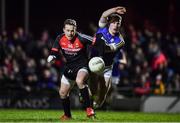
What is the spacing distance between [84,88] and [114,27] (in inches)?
73.5

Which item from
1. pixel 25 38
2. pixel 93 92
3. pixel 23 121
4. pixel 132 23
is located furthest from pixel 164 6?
A: pixel 23 121

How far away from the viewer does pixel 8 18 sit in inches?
1254

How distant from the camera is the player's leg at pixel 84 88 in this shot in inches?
571

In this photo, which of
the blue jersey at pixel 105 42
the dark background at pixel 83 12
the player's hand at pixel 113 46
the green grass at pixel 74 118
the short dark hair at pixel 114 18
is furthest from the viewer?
the dark background at pixel 83 12

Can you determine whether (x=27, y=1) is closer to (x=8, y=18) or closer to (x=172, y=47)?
(x=8, y=18)

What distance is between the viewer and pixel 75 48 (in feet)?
48.6

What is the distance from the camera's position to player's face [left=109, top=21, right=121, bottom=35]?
51.2 ft

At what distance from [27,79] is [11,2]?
7.72 meters

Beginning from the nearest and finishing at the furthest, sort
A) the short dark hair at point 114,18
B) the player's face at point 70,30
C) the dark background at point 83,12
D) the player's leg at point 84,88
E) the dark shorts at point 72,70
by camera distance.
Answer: the player's leg at point 84,88 < the player's face at point 70,30 < the dark shorts at point 72,70 < the short dark hair at point 114,18 < the dark background at point 83,12

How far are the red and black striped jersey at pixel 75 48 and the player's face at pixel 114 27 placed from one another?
39.7 inches

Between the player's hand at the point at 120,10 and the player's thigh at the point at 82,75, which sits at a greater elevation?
the player's hand at the point at 120,10

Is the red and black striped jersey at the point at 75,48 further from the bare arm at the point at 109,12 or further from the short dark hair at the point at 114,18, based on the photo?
the short dark hair at the point at 114,18

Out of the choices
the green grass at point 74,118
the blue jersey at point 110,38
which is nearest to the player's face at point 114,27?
the blue jersey at point 110,38

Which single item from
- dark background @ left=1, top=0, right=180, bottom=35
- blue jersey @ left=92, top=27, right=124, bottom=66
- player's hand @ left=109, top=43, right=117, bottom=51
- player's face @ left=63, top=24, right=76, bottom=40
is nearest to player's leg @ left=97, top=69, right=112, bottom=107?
blue jersey @ left=92, top=27, right=124, bottom=66
